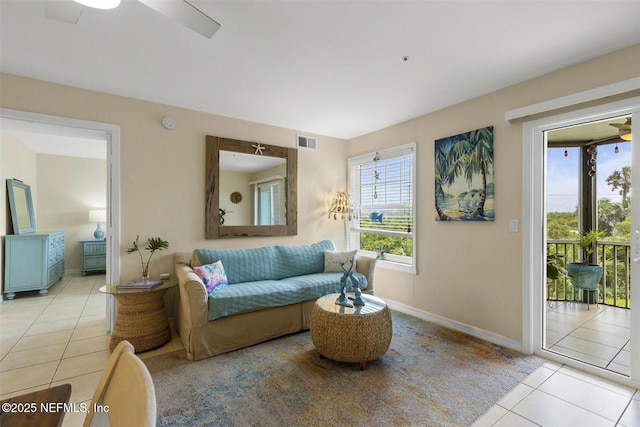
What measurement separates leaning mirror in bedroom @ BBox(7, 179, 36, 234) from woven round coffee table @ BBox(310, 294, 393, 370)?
5.09 meters

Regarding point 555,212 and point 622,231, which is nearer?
point 622,231

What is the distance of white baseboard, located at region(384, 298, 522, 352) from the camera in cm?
277

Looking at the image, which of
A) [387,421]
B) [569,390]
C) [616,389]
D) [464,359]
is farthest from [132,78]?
[616,389]

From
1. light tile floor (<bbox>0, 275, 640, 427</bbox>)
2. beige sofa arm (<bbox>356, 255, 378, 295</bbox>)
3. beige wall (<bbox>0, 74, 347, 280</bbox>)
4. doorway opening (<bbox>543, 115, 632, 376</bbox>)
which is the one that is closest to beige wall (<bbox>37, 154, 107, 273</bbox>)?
light tile floor (<bbox>0, 275, 640, 427</bbox>)

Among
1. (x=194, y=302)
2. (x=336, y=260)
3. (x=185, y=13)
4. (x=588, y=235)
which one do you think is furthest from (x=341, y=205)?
(x=185, y=13)

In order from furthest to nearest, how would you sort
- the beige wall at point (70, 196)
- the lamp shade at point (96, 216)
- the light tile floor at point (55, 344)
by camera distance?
the lamp shade at point (96, 216) → the beige wall at point (70, 196) → the light tile floor at point (55, 344)

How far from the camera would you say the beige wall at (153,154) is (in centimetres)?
274

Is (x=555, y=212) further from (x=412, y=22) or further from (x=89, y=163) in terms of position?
(x=89, y=163)

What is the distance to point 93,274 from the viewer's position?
19.9 feet

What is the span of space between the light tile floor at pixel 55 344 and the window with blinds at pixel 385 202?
9.28ft

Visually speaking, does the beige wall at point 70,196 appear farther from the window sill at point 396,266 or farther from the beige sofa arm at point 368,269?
the window sill at point 396,266

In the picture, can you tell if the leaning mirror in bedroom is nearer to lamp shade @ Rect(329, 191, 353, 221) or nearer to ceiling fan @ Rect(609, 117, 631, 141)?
lamp shade @ Rect(329, 191, 353, 221)

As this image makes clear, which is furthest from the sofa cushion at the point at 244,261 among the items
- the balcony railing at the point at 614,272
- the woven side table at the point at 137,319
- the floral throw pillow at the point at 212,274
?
the balcony railing at the point at 614,272

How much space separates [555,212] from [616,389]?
237 centimetres
